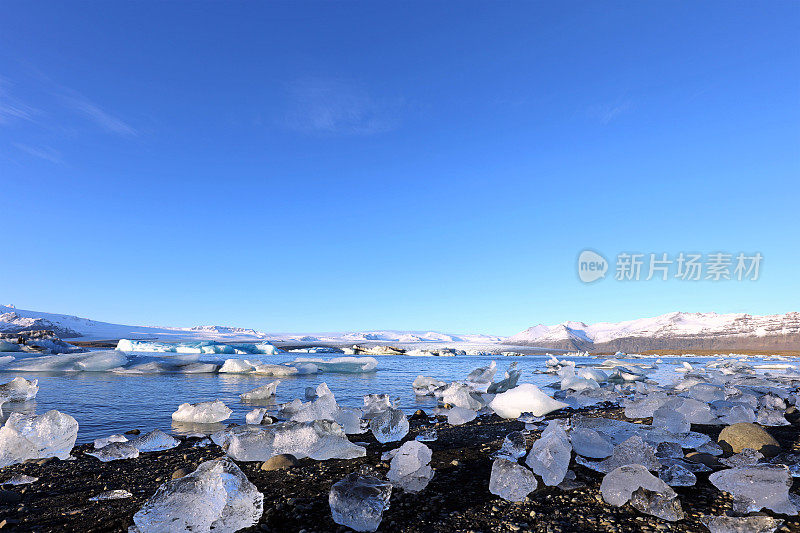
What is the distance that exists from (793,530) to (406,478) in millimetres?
1710

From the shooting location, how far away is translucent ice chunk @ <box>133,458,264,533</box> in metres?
1.66

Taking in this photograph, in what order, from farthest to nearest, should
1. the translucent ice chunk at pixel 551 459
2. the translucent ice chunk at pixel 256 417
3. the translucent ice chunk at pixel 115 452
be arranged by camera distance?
the translucent ice chunk at pixel 256 417 → the translucent ice chunk at pixel 115 452 → the translucent ice chunk at pixel 551 459

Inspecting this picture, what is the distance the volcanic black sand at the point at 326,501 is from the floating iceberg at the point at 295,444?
99 millimetres

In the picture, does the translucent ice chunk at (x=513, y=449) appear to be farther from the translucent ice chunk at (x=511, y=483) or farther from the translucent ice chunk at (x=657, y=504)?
the translucent ice chunk at (x=657, y=504)

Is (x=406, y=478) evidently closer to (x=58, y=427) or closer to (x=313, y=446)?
(x=313, y=446)

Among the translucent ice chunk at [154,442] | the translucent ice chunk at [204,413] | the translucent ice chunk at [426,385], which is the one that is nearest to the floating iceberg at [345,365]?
the translucent ice chunk at [426,385]

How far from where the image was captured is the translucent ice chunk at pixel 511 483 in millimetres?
2014

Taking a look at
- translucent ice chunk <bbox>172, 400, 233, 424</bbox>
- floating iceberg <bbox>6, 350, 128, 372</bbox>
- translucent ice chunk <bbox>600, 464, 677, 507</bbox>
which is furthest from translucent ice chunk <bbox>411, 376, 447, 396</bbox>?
floating iceberg <bbox>6, 350, 128, 372</bbox>

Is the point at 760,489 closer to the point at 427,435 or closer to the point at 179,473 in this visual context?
the point at 427,435

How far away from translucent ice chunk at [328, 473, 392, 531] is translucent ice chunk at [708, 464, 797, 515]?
1.68 meters

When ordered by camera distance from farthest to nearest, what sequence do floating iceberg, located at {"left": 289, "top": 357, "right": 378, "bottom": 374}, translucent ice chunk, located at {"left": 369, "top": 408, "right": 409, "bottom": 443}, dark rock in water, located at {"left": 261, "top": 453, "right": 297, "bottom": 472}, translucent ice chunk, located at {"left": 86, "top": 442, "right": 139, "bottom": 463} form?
1. floating iceberg, located at {"left": 289, "top": 357, "right": 378, "bottom": 374}
2. translucent ice chunk, located at {"left": 369, "top": 408, "right": 409, "bottom": 443}
3. translucent ice chunk, located at {"left": 86, "top": 442, "right": 139, "bottom": 463}
4. dark rock in water, located at {"left": 261, "top": 453, "right": 297, "bottom": 472}

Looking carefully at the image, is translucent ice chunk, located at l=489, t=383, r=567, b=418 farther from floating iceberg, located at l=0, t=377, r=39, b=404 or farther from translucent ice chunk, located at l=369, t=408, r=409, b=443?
floating iceberg, located at l=0, t=377, r=39, b=404

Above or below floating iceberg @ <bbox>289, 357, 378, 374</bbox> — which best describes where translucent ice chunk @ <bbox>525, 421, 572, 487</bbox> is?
above

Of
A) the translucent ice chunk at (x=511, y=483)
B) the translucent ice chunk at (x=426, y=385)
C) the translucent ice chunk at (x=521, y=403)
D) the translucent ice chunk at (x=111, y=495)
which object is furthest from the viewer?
the translucent ice chunk at (x=426, y=385)
